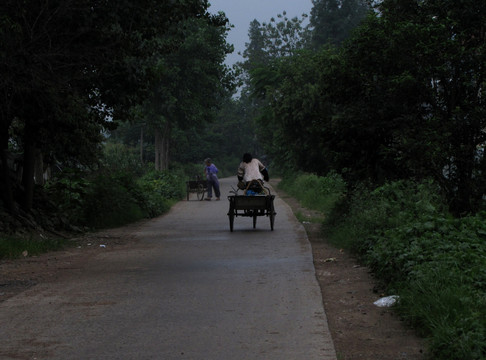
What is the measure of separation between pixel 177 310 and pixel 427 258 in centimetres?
316

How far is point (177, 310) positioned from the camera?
7.20m

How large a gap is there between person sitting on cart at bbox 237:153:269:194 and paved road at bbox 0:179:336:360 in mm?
3896

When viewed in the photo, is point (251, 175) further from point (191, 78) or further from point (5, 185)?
point (191, 78)

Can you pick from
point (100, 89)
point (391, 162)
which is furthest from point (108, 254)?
point (391, 162)

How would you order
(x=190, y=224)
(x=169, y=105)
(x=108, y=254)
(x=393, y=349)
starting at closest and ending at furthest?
(x=393, y=349) → (x=108, y=254) → (x=190, y=224) → (x=169, y=105)

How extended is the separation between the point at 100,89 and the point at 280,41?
273ft

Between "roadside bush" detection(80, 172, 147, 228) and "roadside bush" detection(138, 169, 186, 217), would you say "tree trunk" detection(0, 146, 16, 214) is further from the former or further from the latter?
"roadside bush" detection(138, 169, 186, 217)

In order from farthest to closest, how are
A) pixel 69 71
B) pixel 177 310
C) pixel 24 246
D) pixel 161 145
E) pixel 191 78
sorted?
1. pixel 161 145
2. pixel 191 78
3. pixel 69 71
4. pixel 24 246
5. pixel 177 310

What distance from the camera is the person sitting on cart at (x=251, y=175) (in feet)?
53.7

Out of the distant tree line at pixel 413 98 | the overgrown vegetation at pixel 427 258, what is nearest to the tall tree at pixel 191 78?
the distant tree line at pixel 413 98

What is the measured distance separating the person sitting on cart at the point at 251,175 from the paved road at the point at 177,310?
12.8ft

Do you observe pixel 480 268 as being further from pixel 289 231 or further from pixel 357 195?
pixel 289 231

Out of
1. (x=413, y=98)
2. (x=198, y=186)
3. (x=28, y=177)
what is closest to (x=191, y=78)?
(x=198, y=186)

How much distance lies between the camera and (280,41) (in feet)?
315
